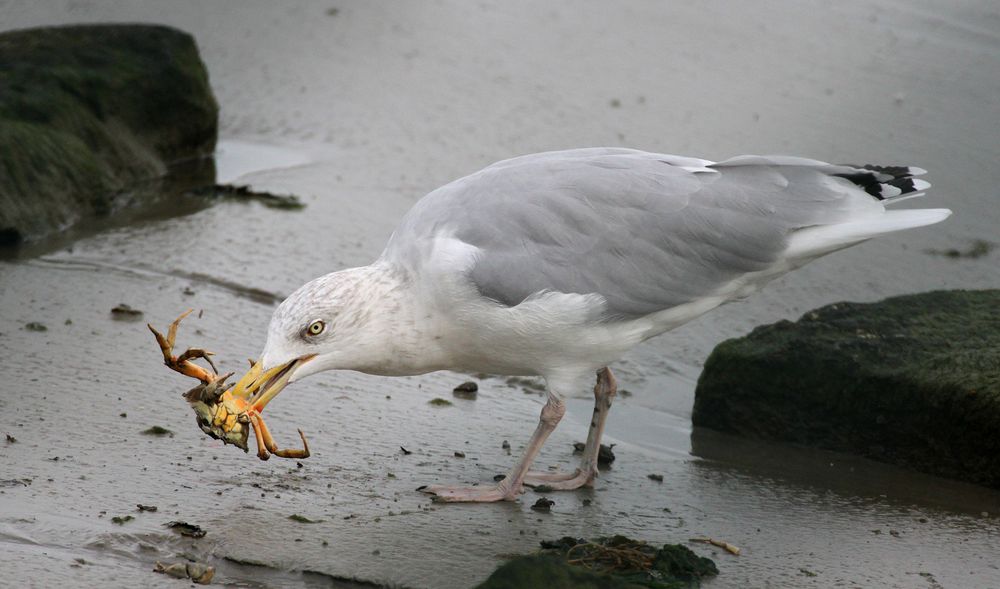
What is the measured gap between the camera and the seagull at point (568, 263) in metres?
4.05

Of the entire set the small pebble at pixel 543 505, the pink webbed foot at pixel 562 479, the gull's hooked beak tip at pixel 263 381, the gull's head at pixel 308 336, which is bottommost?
the small pebble at pixel 543 505

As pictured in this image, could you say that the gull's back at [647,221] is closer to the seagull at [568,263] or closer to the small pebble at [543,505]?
the seagull at [568,263]

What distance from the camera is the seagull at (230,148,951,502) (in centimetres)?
405

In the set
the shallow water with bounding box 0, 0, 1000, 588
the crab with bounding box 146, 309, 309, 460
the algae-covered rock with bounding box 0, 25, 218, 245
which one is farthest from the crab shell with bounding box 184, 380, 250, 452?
the algae-covered rock with bounding box 0, 25, 218, 245

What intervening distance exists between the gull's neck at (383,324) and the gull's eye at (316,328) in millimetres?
67

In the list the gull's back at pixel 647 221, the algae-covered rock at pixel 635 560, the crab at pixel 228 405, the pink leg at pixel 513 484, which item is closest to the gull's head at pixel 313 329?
the crab at pixel 228 405

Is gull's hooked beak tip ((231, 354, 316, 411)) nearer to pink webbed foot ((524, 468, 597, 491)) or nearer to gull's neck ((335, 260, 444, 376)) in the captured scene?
gull's neck ((335, 260, 444, 376))

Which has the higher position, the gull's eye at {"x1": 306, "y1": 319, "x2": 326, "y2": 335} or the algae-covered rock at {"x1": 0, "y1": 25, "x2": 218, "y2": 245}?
the algae-covered rock at {"x1": 0, "y1": 25, "x2": 218, "y2": 245}

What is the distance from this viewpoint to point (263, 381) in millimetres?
3828

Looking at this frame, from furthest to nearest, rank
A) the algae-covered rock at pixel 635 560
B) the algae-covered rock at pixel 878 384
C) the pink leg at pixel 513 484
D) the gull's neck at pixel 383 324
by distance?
the algae-covered rock at pixel 878 384, the pink leg at pixel 513 484, the gull's neck at pixel 383 324, the algae-covered rock at pixel 635 560

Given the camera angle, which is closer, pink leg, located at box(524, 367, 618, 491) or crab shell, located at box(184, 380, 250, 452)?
crab shell, located at box(184, 380, 250, 452)

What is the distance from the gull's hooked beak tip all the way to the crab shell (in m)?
0.04

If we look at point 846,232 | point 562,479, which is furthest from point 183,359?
point 846,232

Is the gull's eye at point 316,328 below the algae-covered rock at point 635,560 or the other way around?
the other way around
